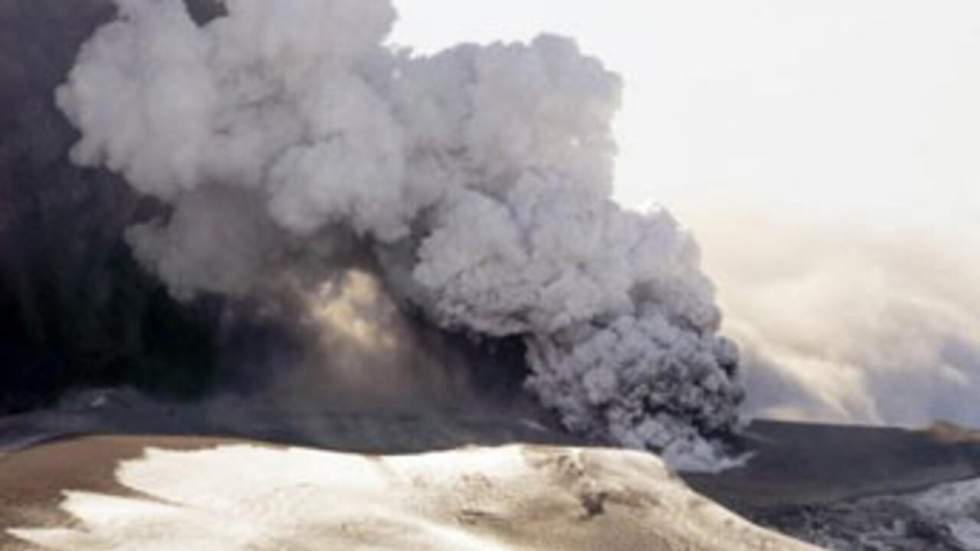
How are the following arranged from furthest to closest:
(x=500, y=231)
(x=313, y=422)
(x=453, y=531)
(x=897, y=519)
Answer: (x=500, y=231) → (x=313, y=422) → (x=897, y=519) → (x=453, y=531)

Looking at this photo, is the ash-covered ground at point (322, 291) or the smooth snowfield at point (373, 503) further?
the ash-covered ground at point (322, 291)

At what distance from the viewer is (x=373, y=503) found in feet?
97.6

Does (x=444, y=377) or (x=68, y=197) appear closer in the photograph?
(x=68, y=197)

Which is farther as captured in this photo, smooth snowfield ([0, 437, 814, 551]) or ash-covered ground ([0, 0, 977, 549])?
ash-covered ground ([0, 0, 977, 549])

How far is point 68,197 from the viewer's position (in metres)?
89.2

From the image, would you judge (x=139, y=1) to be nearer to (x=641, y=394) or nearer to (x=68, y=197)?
(x=68, y=197)

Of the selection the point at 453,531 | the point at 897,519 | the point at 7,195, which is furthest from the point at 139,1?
the point at 453,531

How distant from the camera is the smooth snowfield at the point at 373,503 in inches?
1041

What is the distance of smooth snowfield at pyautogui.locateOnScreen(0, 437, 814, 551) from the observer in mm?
26438

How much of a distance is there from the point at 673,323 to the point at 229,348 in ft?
90.7

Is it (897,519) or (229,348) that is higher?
(229,348)

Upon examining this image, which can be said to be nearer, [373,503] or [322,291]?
[373,503]

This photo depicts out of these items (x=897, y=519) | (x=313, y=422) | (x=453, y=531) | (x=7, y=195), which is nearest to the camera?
(x=453, y=531)

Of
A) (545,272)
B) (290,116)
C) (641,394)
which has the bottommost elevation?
(641,394)
